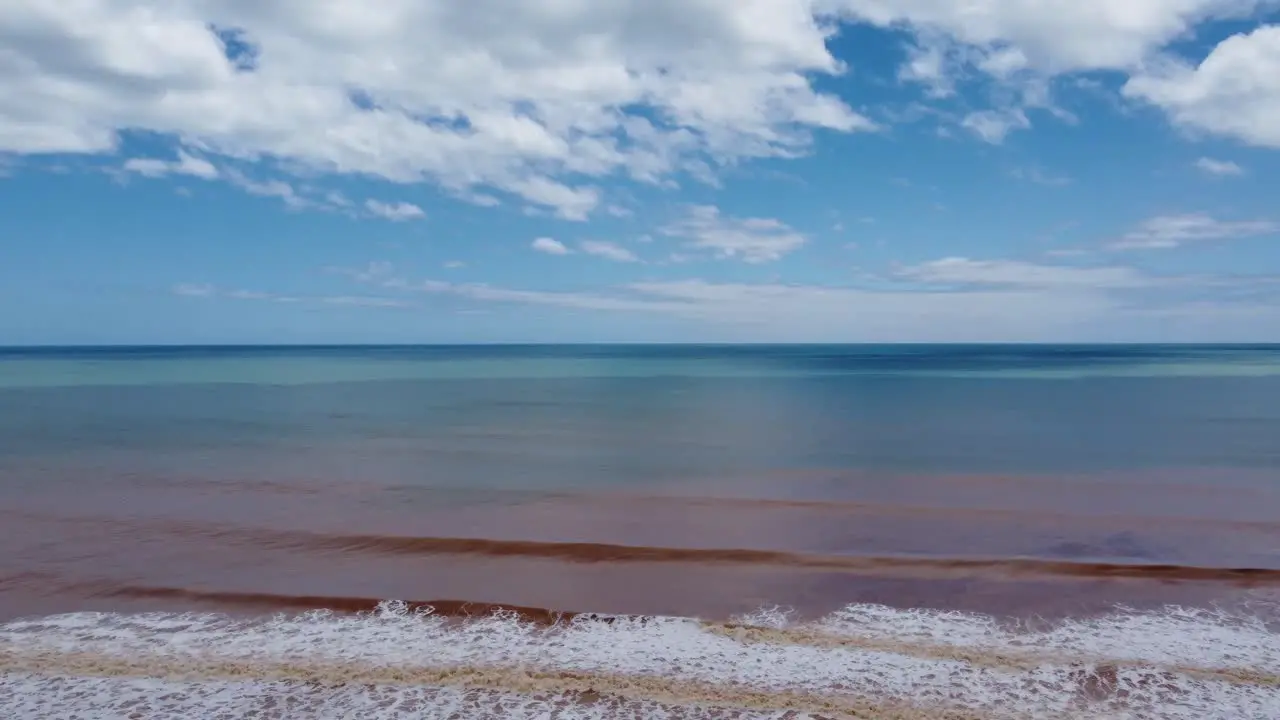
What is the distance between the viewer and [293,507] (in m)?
13.2

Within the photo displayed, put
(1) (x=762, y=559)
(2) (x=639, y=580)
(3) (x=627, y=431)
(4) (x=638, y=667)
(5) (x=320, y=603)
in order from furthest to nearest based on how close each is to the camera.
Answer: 1. (3) (x=627, y=431)
2. (1) (x=762, y=559)
3. (2) (x=639, y=580)
4. (5) (x=320, y=603)
5. (4) (x=638, y=667)

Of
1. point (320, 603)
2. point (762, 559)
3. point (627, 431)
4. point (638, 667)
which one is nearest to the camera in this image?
point (638, 667)

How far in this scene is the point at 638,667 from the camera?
6.69 m

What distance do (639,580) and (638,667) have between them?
261cm

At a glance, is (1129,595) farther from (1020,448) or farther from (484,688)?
(1020,448)

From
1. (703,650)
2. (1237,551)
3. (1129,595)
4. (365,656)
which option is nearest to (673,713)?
(703,650)

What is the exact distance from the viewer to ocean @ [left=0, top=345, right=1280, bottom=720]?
6289mm

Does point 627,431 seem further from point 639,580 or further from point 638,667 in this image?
point 638,667

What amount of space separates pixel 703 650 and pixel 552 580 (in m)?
2.86

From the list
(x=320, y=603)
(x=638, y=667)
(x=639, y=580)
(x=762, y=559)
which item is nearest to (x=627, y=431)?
(x=762, y=559)

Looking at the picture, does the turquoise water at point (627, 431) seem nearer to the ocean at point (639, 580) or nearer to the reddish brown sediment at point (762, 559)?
the ocean at point (639, 580)

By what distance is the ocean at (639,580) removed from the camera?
629 centimetres

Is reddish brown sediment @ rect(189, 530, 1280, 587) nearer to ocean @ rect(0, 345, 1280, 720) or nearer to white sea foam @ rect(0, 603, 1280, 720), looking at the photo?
ocean @ rect(0, 345, 1280, 720)

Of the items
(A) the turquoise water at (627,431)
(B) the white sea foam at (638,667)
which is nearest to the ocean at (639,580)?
(B) the white sea foam at (638,667)
